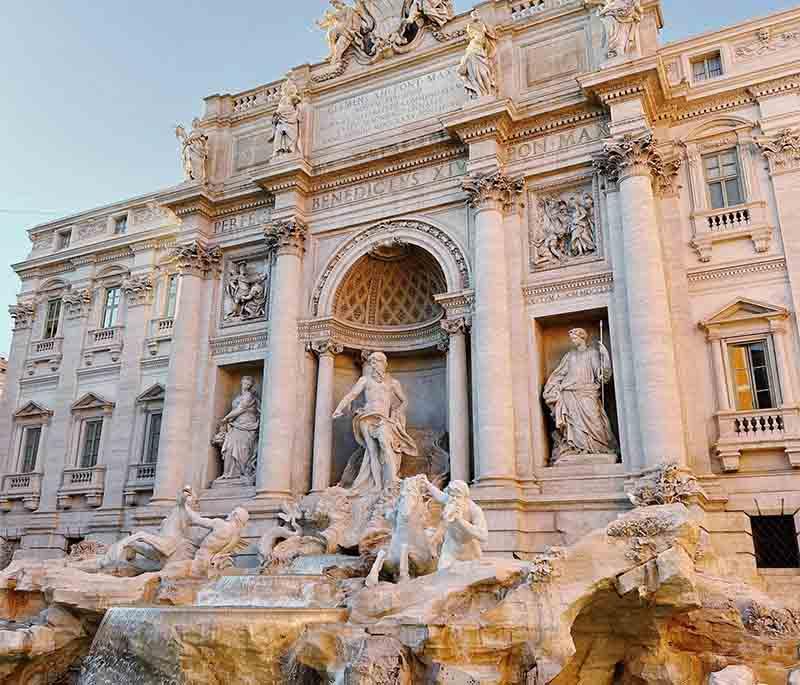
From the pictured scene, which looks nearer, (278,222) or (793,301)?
(793,301)

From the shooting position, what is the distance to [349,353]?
18.6 metres

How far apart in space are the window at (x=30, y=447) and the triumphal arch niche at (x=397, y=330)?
35.4 ft

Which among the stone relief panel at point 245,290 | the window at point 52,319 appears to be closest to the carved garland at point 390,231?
the stone relief panel at point 245,290

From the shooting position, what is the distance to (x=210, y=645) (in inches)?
359

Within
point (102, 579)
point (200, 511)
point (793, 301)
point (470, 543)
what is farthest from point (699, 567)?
point (200, 511)

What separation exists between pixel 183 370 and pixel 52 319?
27.1 ft

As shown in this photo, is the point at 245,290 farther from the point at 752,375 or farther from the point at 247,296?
the point at 752,375

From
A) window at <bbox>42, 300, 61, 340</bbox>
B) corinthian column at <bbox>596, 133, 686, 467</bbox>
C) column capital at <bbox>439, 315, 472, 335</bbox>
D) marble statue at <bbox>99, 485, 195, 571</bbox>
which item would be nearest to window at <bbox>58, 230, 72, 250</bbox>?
window at <bbox>42, 300, 61, 340</bbox>

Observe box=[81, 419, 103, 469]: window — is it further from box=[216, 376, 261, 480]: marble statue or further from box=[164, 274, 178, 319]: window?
box=[216, 376, 261, 480]: marble statue

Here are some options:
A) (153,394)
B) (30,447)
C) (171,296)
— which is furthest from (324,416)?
(30,447)

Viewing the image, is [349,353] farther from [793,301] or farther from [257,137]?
[793,301]

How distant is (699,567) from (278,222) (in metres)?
12.5

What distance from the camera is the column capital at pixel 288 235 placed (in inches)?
730

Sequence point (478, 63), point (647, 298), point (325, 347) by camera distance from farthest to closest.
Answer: point (325, 347) < point (478, 63) < point (647, 298)
